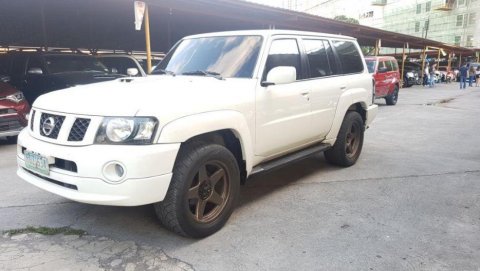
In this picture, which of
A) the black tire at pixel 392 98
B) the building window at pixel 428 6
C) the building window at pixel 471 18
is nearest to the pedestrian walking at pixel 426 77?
the black tire at pixel 392 98

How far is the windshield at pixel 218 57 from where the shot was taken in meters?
4.16

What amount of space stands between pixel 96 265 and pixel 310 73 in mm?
3108

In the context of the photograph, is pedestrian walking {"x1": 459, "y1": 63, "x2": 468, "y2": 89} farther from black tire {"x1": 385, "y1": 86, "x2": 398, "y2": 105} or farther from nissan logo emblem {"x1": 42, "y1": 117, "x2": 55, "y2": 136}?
nissan logo emblem {"x1": 42, "y1": 117, "x2": 55, "y2": 136}

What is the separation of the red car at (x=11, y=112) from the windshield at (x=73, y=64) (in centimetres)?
165

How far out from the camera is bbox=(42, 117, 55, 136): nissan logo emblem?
329 cm

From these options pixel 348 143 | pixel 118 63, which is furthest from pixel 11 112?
pixel 348 143

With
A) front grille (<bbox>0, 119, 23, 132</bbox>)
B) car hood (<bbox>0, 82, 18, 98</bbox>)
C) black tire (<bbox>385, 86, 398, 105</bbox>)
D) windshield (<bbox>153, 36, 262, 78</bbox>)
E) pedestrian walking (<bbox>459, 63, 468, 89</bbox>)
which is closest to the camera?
windshield (<bbox>153, 36, 262, 78</bbox>)

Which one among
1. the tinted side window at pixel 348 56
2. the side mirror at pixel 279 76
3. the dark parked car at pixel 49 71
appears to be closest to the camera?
the side mirror at pixel 279 76

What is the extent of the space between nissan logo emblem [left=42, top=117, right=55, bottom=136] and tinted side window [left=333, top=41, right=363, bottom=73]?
145 inches

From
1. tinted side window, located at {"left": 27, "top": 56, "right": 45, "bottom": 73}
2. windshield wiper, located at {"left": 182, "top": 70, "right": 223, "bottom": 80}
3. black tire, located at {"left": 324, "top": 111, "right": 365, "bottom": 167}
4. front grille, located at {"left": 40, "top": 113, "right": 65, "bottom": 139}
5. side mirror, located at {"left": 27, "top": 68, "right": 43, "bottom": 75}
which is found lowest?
black tire, located at {"left": 324, "top": 111, "right": 365, "bottom": 167}

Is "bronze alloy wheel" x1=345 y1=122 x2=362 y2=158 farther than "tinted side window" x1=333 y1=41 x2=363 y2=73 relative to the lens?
Yes

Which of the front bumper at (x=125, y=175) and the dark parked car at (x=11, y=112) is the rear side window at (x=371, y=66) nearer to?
the dark parked car at (x=11, y=112)

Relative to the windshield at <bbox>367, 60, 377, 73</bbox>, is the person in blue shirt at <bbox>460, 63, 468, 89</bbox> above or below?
below

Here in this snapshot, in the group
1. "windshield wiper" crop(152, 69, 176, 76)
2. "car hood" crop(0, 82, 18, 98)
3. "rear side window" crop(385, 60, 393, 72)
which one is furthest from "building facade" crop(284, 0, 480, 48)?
"windshield wiper" crop(152, 69, 176, 76)
